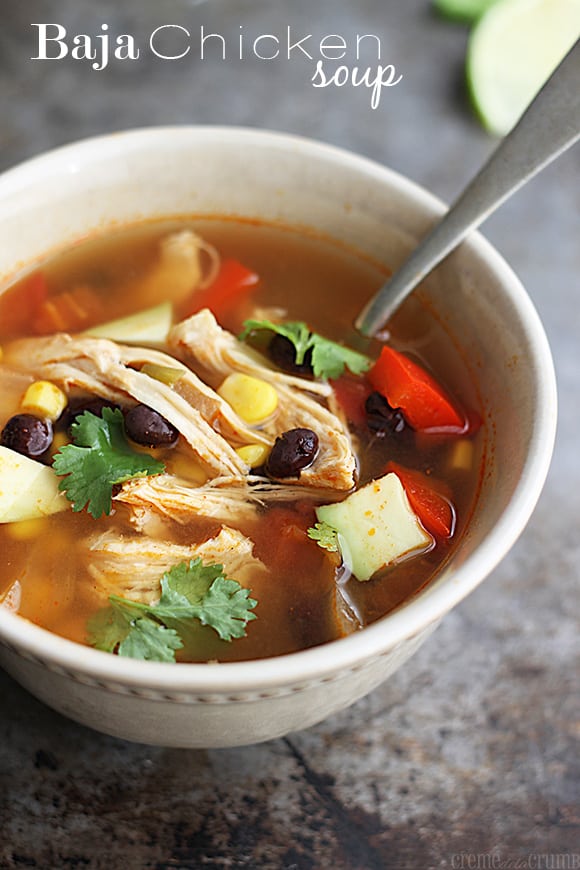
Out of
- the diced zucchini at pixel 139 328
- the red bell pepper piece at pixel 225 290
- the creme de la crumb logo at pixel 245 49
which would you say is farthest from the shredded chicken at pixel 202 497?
the creme de la crumb logo at pixel 245 49

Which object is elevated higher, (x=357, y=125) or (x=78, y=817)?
(x=357, y=125)

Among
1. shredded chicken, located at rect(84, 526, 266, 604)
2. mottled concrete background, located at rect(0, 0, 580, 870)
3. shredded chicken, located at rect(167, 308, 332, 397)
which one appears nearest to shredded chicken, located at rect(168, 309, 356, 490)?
shredded chicken, located at rect(167, 308, 332, 397)

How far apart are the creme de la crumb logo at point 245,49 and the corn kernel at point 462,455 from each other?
1737mm

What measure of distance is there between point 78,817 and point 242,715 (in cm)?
55

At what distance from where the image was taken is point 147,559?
1.89 m

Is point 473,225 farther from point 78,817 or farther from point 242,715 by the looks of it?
point 78,817

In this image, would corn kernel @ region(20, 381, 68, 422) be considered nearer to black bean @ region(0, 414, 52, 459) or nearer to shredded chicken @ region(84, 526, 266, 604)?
black bean @ region(0, 414, 52, 459)

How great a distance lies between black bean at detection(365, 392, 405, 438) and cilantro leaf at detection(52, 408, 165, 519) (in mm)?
473

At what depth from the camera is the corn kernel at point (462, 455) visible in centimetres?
212

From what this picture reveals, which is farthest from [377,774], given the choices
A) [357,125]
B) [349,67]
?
[349,67]

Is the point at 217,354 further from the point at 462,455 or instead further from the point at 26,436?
the point at 462,455

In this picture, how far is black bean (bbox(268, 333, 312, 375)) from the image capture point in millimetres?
2256

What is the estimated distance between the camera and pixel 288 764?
2137 millimetres

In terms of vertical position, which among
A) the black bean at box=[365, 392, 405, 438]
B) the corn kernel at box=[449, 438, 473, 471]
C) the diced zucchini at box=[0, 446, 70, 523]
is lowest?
the diced zucchini at box=[0, 446, 70, 523]
